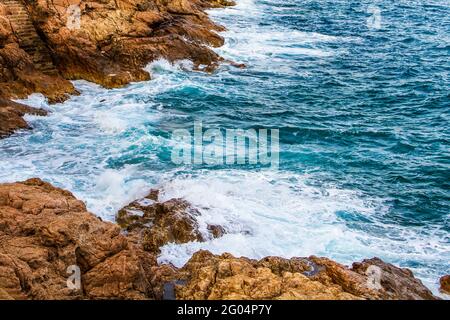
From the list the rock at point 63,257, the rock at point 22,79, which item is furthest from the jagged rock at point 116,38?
the rock at point 63,257

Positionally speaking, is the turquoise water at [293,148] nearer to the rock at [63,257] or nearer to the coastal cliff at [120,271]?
the coastal cliff at [120,271]

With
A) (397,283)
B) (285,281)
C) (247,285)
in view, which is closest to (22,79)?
(247,285)

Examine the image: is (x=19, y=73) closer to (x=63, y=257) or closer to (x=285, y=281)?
(x=63, y=257)

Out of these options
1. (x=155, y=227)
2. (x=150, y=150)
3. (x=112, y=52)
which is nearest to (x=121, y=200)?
(x=155, y=227)

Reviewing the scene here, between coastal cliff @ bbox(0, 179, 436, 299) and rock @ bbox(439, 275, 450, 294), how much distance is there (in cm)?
143

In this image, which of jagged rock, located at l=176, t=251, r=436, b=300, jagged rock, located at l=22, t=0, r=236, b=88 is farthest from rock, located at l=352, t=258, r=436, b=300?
jagged rock, located at l=22, t=0, r=236, b=88

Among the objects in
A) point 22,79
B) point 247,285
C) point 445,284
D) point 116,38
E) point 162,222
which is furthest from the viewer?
point 116,38

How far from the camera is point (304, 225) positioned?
16.1 meters

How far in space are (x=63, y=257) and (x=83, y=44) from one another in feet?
67.9

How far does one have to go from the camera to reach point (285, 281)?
9.75 metres

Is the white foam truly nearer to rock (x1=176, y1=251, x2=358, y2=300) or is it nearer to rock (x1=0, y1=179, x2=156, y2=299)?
rock (x1=0, y1=179, x2=156, y2=299)

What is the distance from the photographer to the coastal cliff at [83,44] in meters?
25.7

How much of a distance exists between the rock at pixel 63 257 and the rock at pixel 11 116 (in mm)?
10873

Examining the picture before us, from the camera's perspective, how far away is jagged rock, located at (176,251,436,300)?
30.8 ft
